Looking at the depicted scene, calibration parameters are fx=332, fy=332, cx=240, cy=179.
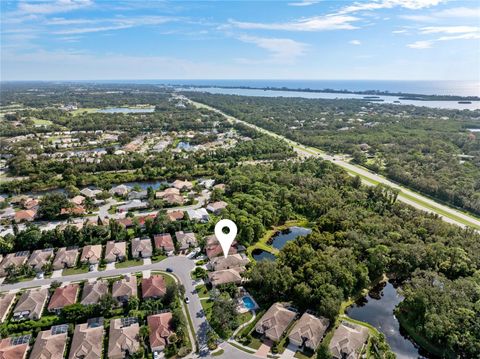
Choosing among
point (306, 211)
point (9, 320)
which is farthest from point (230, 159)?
point (9, 320)

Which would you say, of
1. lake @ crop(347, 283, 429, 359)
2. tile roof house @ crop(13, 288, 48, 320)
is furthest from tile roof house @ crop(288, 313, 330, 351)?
tile roof house @ crop(13, 288, 48, 320)

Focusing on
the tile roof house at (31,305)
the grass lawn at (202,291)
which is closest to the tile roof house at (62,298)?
the tile roof house at (31,305)

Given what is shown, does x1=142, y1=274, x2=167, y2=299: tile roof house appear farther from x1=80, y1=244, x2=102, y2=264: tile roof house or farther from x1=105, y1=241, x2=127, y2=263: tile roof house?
x1=80, y1=244, x2=102, y2=264: tile roof house

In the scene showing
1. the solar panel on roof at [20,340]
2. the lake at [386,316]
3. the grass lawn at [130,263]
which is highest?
the grass lawn at [130,263]

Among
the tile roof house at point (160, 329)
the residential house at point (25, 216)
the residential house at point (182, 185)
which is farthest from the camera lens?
the residential house at point (182, 185)

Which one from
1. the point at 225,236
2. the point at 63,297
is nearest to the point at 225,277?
the point at 225,236

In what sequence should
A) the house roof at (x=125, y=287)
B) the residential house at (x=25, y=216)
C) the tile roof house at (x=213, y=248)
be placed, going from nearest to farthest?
1. the house roof at (x=125, y=287)
2. the tile roof house at (x=213, y=248)
3. the residential house at (x=25, y=216)

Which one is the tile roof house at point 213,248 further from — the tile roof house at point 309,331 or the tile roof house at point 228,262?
the tile roof house at point 309,331
